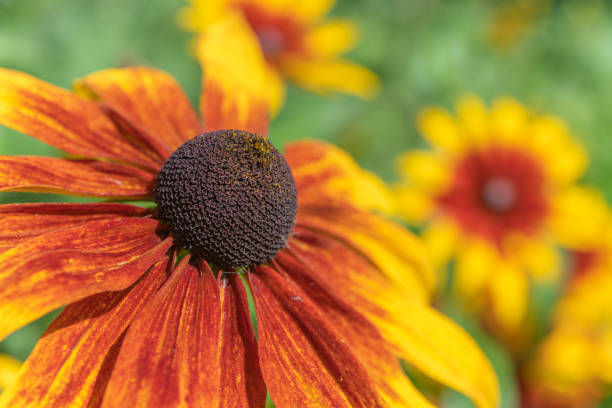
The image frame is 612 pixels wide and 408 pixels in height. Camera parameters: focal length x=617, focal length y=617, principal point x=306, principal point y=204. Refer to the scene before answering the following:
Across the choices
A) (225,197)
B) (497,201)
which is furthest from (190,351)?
(497,201)

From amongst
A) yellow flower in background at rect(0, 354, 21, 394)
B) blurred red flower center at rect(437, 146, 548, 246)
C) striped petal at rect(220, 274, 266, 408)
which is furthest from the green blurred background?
striped petal at rect(220, 274, 266, 408)

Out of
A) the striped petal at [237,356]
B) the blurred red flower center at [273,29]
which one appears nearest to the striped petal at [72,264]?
the striped petal at [237,356]

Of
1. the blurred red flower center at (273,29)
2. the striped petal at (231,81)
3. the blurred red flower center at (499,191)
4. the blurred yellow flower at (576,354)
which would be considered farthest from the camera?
the blurred red flower center at (273,29)

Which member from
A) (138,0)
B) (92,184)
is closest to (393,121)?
(138,0)

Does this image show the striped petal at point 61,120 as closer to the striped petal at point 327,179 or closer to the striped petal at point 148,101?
the striped petal at point 148,101

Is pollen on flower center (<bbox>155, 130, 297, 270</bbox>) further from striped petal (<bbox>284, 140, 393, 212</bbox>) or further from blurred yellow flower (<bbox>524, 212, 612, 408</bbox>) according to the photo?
blurred yellow flower (<bbox>524, 212, 612, 408</bbox>)

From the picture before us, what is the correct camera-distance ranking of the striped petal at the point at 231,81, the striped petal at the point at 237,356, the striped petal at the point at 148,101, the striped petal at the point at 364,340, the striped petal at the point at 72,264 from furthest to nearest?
the striped petal at the point at 231,81 → the striped petal at the point at 148,101 → the striped petal at the point at 364,340 → the striped petal at the point at 237,356 → the striped petal at the point at 72,264
